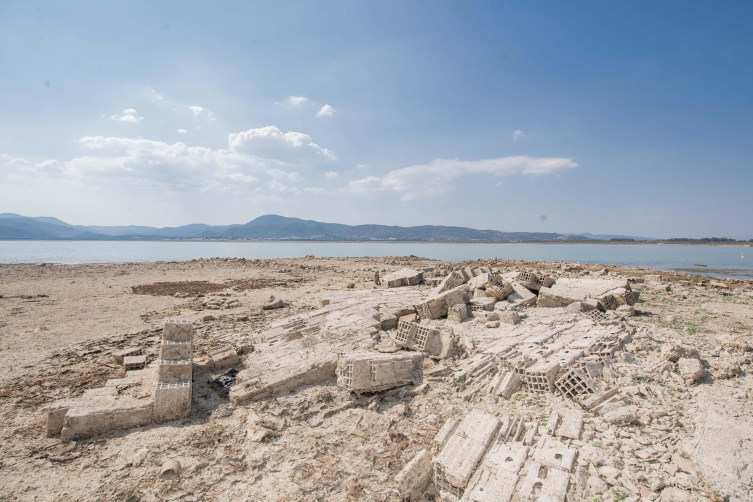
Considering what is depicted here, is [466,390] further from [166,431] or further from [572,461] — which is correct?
[166,431]

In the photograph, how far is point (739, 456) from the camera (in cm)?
385

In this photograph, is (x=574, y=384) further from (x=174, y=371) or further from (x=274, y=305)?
(x=274, y=305)

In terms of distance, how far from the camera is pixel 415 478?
12.9 ft

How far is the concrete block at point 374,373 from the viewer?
19.3 ft

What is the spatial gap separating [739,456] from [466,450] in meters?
2.93

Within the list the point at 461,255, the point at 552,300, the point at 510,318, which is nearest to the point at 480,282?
the point at 552,300

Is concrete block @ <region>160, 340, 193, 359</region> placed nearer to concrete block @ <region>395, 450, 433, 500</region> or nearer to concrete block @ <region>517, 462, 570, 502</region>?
concrete block @ <region>395, 450, 433, 500</region>

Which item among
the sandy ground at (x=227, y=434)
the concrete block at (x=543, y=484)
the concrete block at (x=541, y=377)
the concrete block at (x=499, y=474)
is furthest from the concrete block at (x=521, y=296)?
the concrete block at (x=543, y=484)

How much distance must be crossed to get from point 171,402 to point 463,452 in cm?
428

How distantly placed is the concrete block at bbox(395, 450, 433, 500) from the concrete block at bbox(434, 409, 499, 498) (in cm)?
12

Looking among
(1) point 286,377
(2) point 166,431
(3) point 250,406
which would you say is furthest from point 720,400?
(2) point 166,431

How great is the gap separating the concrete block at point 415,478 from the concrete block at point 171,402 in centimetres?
346

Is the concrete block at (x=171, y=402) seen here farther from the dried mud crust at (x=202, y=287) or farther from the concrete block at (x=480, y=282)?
the dried mud crust at (x=202, y=287)

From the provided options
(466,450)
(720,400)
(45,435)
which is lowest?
(45,435)
